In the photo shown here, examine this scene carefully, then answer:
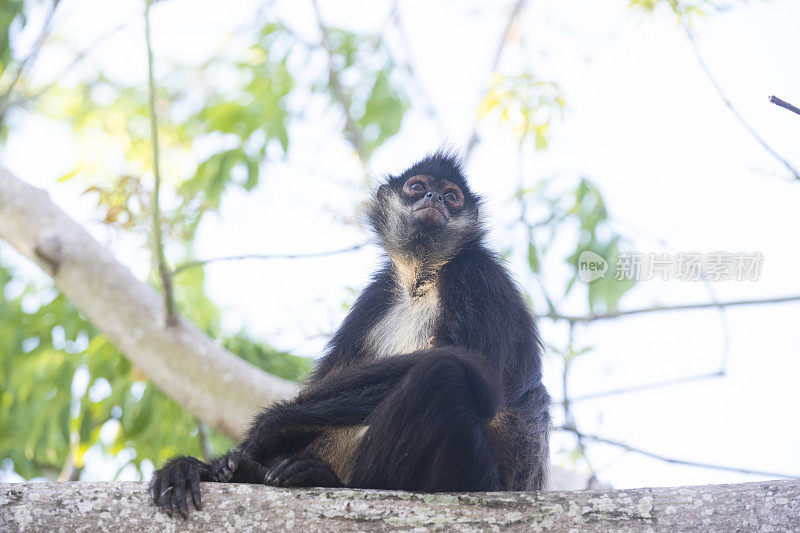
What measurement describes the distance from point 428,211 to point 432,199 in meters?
0.17

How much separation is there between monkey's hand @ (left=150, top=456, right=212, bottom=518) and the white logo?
16.0 feet

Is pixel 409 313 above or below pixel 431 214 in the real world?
below

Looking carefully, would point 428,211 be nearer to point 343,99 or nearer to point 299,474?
point 299,474

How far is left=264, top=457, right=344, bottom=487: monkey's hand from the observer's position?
419 cm

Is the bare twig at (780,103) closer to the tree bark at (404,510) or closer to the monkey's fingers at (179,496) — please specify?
the tree bark at (404,510)

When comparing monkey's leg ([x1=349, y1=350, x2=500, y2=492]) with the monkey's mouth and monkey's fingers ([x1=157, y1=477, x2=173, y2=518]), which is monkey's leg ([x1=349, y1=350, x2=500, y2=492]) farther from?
the monkey's mouth

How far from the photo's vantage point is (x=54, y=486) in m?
3.90

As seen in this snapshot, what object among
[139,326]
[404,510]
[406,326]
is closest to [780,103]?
[404,510]

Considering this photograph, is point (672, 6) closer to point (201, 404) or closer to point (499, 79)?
point (499, 79)

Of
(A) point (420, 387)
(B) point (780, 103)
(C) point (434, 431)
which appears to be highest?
(B) point (780, 103)

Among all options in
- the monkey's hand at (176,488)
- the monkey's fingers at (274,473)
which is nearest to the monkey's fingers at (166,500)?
the monkey's hand at (176,488)

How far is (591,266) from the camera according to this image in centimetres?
800

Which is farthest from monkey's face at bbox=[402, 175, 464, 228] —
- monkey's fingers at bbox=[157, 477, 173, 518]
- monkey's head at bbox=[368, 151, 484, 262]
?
monkey's fingers at bbox=[157, 477, 173, 518]

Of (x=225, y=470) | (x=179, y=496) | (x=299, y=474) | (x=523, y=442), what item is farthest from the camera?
(x=523, y=442)
